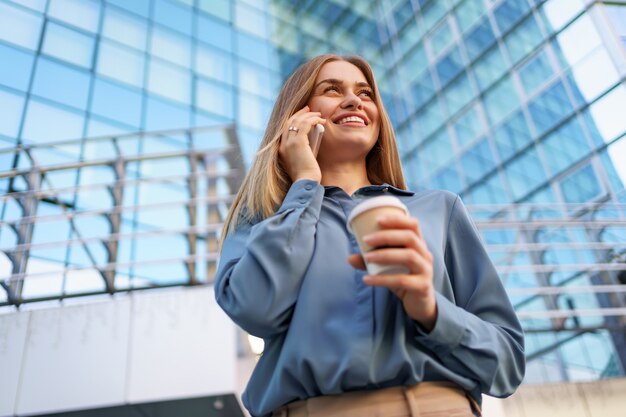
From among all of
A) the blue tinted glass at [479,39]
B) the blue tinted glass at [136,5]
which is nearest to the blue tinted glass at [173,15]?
the blue tinted glass at [136,5]

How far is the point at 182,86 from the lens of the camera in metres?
14.3

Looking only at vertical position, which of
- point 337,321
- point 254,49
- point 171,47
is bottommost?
point 337,321

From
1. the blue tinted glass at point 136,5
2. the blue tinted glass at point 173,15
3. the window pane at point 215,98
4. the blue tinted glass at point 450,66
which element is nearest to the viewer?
the blue tinted glass at point 136,5

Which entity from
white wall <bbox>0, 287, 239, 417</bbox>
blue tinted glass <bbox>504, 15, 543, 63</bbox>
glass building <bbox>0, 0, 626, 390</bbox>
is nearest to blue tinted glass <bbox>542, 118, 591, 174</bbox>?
glass building <bbox>0, 0, 626, 390</bbox>

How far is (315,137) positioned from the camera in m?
1.41

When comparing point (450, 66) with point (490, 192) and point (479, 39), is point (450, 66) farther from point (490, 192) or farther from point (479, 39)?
point (490, 192)

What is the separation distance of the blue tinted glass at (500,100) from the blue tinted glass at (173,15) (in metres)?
8.24

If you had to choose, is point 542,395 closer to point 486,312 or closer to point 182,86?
point 486,312

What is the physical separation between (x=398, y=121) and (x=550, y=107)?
575 cm

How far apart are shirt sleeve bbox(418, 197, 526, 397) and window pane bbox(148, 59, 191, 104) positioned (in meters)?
13.2

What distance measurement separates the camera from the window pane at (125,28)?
13.2 m

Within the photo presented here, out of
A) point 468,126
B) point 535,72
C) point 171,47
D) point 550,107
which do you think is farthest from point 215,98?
point 550,107

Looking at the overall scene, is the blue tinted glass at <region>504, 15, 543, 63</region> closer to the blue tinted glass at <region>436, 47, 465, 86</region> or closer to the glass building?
the glass building

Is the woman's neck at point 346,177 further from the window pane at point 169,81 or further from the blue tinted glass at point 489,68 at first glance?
the blue tinted glass at point 489,68
